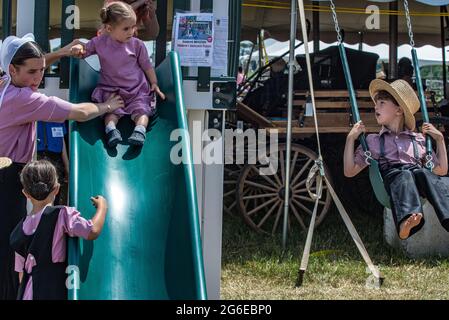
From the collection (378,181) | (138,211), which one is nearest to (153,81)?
(138,211)

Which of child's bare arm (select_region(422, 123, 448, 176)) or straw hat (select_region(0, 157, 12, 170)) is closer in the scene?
straw hat (select_region(0, 157, 12, 170))

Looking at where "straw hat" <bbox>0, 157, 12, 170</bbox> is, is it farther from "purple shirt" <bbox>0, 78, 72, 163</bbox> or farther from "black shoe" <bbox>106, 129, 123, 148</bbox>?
"black shoe" <bbox>106, 129, 123, 148</bbox>

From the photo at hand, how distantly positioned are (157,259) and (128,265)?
163mm

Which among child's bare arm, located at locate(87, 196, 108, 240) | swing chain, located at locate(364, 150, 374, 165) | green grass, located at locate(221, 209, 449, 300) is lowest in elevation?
green grass, located at locate(221, 209, 449, 300)

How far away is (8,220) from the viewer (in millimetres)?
4219

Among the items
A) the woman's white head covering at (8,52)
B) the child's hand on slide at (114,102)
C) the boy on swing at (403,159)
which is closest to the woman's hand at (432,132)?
the boy on swing at (403,159)

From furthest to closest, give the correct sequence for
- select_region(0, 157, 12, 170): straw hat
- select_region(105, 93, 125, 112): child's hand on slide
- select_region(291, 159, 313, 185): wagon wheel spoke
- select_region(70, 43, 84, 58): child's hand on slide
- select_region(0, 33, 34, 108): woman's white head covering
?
select_region(291, 159, 313, 185): wagon wheel spoke, select_region(105, 93, 125, 112): child's hand on slide, select_region(70, 43, 84, 58): child's hand on slide, select_region(0, 33, 34, 108): woman's white head covering, select_region(0, 157, 12, 170): straw hat

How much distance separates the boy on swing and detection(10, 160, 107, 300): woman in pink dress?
1.96 m

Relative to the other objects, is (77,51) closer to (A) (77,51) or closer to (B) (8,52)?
(A) (77,51)

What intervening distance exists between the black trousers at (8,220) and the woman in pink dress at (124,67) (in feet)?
2.35

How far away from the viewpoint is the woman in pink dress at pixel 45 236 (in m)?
3.75

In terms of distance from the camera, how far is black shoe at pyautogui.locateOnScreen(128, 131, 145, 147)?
4555mm

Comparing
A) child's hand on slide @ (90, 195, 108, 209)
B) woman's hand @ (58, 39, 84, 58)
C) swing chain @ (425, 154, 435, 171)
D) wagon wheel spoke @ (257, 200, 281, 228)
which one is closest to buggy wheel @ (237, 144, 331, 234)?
wagon wheel spoke @ (257, 200, 281, 228)
